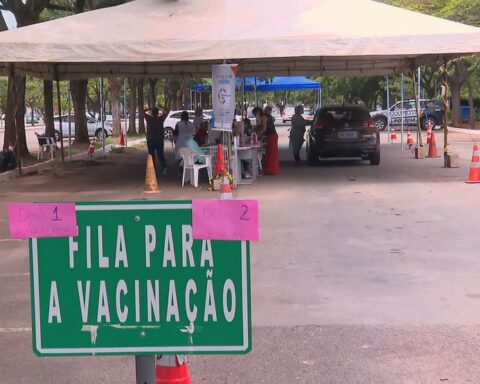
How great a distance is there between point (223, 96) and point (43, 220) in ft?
35.0

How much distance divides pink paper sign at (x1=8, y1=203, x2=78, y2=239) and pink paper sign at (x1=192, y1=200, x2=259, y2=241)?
0.44 meters

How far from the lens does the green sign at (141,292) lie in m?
2.39

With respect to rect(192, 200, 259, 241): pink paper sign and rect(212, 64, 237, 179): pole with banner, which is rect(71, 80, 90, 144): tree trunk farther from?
rect(192, 200, 259, 241): pink paper sign

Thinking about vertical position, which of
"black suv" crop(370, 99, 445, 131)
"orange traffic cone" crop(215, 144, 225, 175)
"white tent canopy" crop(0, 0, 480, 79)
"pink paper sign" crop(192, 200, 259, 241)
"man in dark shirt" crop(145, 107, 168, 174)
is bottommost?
"orange traffic cone" crop(215, 144, 225, 175)

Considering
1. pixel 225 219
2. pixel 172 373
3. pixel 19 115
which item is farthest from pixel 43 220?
pixel 19 115

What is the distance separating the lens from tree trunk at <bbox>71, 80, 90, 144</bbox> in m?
27.4

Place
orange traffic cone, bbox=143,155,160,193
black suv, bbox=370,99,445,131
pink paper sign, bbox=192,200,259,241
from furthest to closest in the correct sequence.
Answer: black suv, bbox=370,99,445,131, orange traffic cone, bbox=143,155,160,193, pink paper sign, bbox=192,200,259,241

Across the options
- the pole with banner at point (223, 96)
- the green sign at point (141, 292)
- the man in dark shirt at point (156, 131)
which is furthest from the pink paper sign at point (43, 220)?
the man in dark shirt at point (156, 131)

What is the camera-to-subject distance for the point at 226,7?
15.0m

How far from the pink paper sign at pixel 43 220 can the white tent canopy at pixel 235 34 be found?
10945 mm

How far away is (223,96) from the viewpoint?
12844 millimetres

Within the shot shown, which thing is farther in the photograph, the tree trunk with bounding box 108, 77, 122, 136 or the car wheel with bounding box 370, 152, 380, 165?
the tree trunk with bounding box 108, 77, 122, 136

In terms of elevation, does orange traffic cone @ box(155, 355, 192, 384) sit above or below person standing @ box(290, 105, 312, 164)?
below

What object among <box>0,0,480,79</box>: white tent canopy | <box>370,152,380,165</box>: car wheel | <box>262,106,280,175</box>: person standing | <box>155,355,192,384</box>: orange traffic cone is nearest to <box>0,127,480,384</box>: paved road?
<box>155,355,192,384</box>: orange traffic cone
